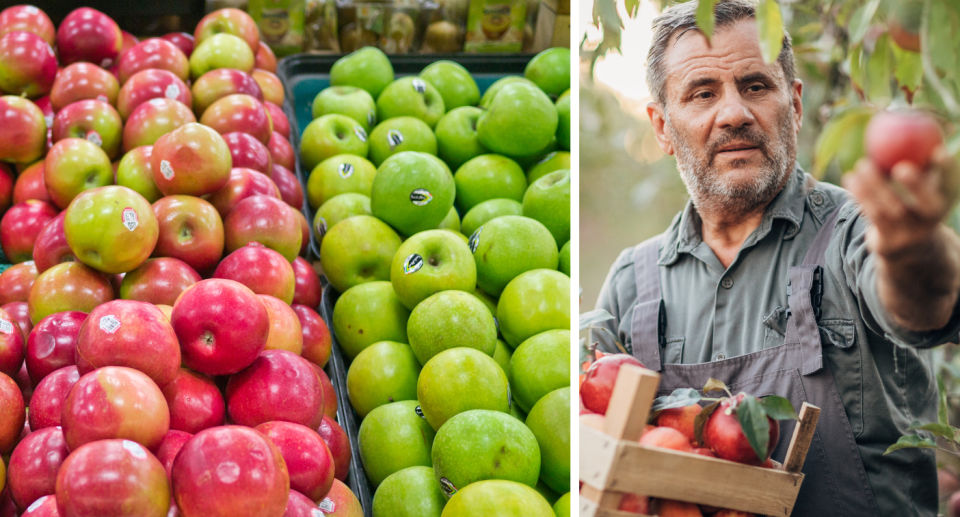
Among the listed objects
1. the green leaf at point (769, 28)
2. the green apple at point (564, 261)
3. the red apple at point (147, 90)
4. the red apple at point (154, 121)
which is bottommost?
the green apple at point (564, 261)

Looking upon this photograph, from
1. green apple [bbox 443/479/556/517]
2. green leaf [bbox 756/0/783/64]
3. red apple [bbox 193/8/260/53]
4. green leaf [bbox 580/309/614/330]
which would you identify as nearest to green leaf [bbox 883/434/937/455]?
green leaf [bbox 580/309/614/330]

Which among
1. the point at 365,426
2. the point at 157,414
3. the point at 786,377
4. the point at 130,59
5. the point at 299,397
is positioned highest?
the point at 130,59

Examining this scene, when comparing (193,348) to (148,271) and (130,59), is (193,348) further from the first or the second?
(130,59)

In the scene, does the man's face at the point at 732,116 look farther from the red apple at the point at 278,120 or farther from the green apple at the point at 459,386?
the red apple at the point at 278,120

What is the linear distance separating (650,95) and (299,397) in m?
0.88

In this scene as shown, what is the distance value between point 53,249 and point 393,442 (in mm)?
991

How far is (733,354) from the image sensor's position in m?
1.01

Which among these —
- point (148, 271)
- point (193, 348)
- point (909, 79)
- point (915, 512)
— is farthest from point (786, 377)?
point (148, 271)

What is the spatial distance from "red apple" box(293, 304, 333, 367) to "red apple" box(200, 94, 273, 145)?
0.74 m

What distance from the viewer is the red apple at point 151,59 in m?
2.56

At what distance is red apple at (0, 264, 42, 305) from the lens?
6.04 ft

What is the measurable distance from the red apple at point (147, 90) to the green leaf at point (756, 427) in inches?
85.0

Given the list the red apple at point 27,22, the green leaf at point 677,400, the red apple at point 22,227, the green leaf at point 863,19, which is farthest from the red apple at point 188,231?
the green leaf at point 863,19

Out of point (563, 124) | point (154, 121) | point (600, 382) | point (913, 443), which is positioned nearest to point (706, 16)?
point (600, 382)
